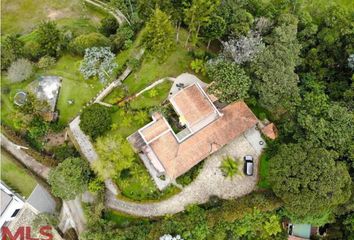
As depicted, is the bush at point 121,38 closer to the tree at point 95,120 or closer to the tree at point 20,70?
the tree at point 95,120

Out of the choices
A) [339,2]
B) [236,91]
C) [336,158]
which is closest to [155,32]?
[236,91]

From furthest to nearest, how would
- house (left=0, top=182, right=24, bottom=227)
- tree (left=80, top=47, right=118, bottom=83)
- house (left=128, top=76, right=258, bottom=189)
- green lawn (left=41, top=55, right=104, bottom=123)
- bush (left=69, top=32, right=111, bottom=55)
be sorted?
bush (left=69, top=32, right=111, bottom=55), green lawn (left=41, top=55, right=104, bottom=123), tree (left=80, top=47, right=118, bottom=83), house (left=0, top=182, right=24, bottom=227), house (left=128, top=76, right=258, bottom=189)

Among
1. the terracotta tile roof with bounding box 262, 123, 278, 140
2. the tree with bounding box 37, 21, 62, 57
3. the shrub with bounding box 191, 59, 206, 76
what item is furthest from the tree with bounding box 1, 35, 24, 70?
the terracotta tile roof with bounding box 262, 123, 278, 140

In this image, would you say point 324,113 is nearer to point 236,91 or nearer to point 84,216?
point 236,91

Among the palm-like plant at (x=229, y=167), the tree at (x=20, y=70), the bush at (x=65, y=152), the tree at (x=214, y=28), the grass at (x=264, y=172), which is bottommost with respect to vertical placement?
the grass at (x=264, y=172)

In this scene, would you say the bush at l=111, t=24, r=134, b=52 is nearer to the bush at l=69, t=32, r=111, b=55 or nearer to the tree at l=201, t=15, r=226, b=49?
the bush at l=69, t=32, r=111, b=55

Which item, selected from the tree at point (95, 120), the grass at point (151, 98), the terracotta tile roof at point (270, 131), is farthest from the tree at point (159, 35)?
the terracotta tile roof at point (270, 131)
